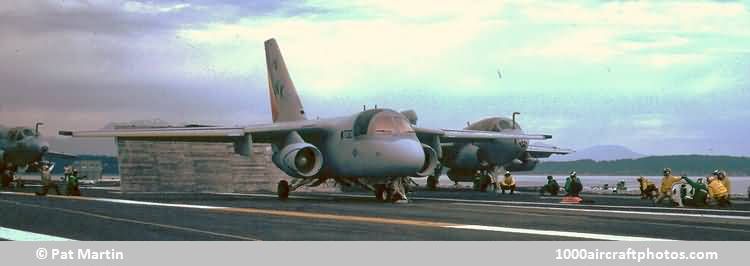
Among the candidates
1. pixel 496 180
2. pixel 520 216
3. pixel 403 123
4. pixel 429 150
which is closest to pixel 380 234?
pixel 520 216

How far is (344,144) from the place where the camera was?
27094mm

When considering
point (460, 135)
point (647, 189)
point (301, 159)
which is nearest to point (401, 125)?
point (301, 159)

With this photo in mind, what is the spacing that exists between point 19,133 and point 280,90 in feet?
60.3

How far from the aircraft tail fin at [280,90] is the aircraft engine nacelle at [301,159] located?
520 cm

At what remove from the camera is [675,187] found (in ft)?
86.7

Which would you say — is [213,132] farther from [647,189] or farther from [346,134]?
[647,189]

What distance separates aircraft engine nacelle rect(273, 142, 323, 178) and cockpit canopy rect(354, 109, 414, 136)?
198cm

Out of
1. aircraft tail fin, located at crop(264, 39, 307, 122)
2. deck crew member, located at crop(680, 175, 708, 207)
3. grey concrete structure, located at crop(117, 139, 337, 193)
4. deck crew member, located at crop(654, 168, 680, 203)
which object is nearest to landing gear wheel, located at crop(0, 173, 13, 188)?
grey concrete structure, located at crop(117, 139, 337, 193)

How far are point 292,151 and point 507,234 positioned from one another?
14601 mm

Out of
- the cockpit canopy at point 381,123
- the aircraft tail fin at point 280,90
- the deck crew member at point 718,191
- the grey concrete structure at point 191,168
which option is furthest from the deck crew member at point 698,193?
the grey concrete structure at point 191,168

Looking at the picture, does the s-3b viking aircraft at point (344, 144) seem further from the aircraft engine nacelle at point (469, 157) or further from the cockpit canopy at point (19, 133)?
the cockpit canopy at point (19, 133)

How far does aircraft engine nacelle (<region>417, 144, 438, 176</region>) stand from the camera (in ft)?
89.4

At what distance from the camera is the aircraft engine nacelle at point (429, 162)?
2723 centimetres

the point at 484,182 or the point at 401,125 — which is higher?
the point at 401,125
